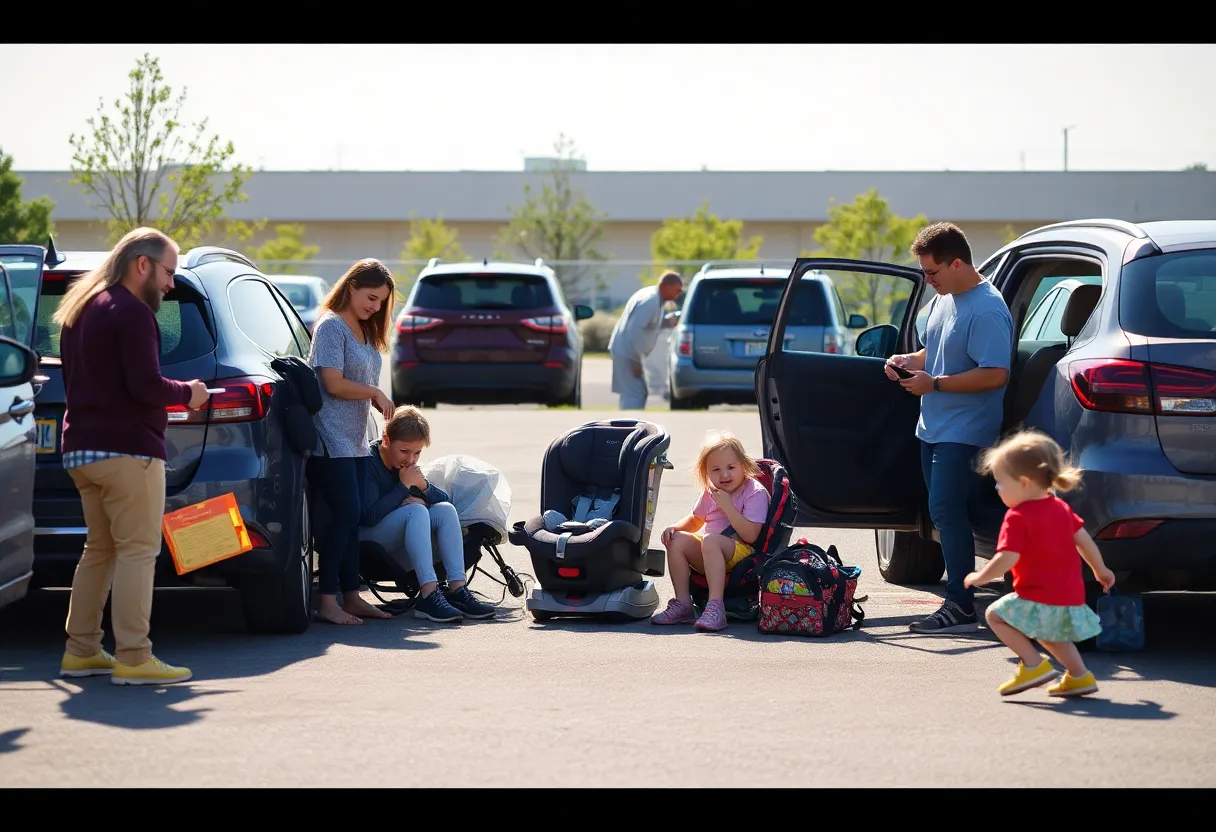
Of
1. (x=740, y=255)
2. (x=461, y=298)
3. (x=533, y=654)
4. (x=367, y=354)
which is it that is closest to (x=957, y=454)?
→ (x=533, y=654)

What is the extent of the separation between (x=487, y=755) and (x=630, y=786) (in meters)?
0.58

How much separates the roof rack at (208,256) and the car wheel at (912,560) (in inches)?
146

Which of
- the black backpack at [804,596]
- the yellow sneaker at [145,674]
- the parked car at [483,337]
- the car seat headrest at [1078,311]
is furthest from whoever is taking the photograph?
the parked car at [483,337]

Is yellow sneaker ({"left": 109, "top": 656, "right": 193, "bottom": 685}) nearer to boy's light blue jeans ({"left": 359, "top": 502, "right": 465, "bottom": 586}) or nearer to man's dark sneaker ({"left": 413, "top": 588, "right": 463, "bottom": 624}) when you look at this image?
→ man's dark sneaker ({"left": 413, "top": 588, "right": 463, "bottom": 624})

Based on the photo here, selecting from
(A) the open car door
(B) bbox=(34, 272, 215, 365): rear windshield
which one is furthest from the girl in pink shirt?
(B) bbox=(34, 272, 215, 365): rear windshield

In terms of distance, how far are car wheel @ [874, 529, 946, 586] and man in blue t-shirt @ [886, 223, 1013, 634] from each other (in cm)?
139

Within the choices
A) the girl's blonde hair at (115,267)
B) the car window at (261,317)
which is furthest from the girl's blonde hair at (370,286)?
the girl's blonde hair at (115,267)

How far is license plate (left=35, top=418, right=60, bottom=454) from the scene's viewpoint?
7.16m

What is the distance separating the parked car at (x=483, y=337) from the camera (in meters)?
18.8

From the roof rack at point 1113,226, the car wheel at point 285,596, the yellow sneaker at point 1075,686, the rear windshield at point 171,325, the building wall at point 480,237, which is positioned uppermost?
the building wall at point 480,237

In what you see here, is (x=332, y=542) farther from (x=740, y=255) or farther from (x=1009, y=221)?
(x=1009, y=221)

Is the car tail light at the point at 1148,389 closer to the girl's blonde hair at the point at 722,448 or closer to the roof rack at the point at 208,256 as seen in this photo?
the girl's blonde hair at the point at 722,448

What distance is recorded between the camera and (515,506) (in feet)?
39.2

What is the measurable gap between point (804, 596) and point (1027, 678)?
148cm
